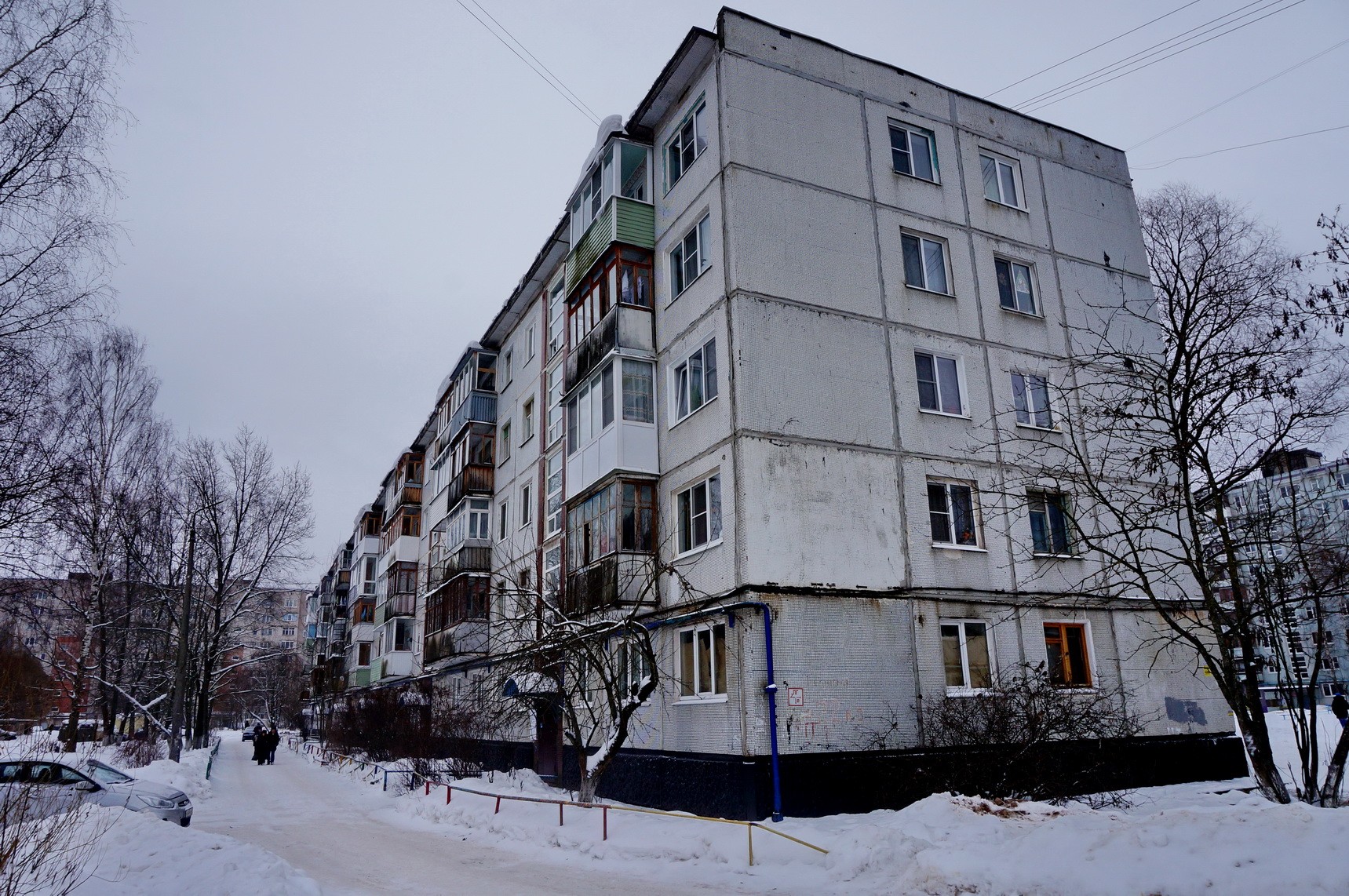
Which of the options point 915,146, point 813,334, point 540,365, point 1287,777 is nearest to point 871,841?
point 813,334

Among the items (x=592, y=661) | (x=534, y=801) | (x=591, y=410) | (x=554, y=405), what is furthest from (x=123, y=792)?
(x=554, y=405)

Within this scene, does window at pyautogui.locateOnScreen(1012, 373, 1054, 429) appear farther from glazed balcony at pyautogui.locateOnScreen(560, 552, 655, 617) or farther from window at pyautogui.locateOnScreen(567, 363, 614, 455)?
window at pyautogui.locateOnScreen(567, 363, 614, 455)

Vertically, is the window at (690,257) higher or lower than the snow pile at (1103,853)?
higher

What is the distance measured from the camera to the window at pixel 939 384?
19047mm

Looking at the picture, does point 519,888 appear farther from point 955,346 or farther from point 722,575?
point 955,346

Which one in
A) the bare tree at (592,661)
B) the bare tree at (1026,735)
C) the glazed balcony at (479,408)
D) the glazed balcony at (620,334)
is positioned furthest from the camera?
the glazed balcony at (479,408)

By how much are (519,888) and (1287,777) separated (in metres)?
15.4

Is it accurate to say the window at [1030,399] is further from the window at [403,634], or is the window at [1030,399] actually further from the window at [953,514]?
the window at [403,634]

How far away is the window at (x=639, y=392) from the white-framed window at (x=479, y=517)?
45.8 ft

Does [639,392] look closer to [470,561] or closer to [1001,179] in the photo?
[1001,179]

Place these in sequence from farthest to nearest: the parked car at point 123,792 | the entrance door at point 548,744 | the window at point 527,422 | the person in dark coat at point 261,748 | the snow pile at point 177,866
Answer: the person in dark coat at point 261,748 < the window at point 527,422 < the entrance door at point 548,744 < the parked car at point 123,792 < the snow pile at point 177,866

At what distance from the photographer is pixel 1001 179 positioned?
73.2 ft

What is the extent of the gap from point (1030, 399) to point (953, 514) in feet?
13.5

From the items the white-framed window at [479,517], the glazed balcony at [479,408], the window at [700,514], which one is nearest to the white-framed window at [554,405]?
the glazed balcony at [479,408]
